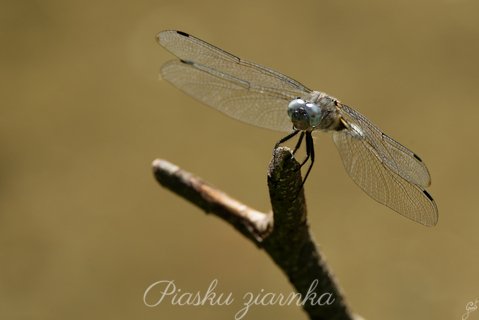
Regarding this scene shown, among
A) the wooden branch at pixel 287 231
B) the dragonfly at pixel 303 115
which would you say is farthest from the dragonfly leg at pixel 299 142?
the wooden branch at pixel 287 231

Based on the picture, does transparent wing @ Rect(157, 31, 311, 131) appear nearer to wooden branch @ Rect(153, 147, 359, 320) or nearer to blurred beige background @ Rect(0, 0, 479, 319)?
wooden branch @ Rect(153, 147, 359, 320)

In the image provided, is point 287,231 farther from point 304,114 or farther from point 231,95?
point 231,95

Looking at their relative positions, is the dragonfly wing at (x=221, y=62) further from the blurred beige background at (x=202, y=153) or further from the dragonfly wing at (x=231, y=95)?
the blurred beige background at (x=202, y=153)

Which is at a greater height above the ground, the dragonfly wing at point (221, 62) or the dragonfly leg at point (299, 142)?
the dragonfly wing at point (221, 62)

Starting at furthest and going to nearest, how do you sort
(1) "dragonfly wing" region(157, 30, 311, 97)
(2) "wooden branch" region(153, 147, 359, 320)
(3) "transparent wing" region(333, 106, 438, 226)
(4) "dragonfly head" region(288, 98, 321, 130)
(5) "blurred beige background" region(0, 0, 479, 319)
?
(5) "blurred beige background" region(0, 0, 479, 319) → (1) "dragonfly wing" region(157, 30, 311, 97) → (4) "dragonfly head" region(288, 98, 321, 130) → (3) "transparent wing" region(333, 106, 438, 226) → (2) "wooden branch" region(153, 147, 359, 320)

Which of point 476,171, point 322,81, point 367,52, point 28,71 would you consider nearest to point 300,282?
point 476,171

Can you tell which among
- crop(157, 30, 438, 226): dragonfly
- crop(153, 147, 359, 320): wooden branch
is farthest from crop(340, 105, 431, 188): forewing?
crop(153, 147, 359, 320): wooden branch
